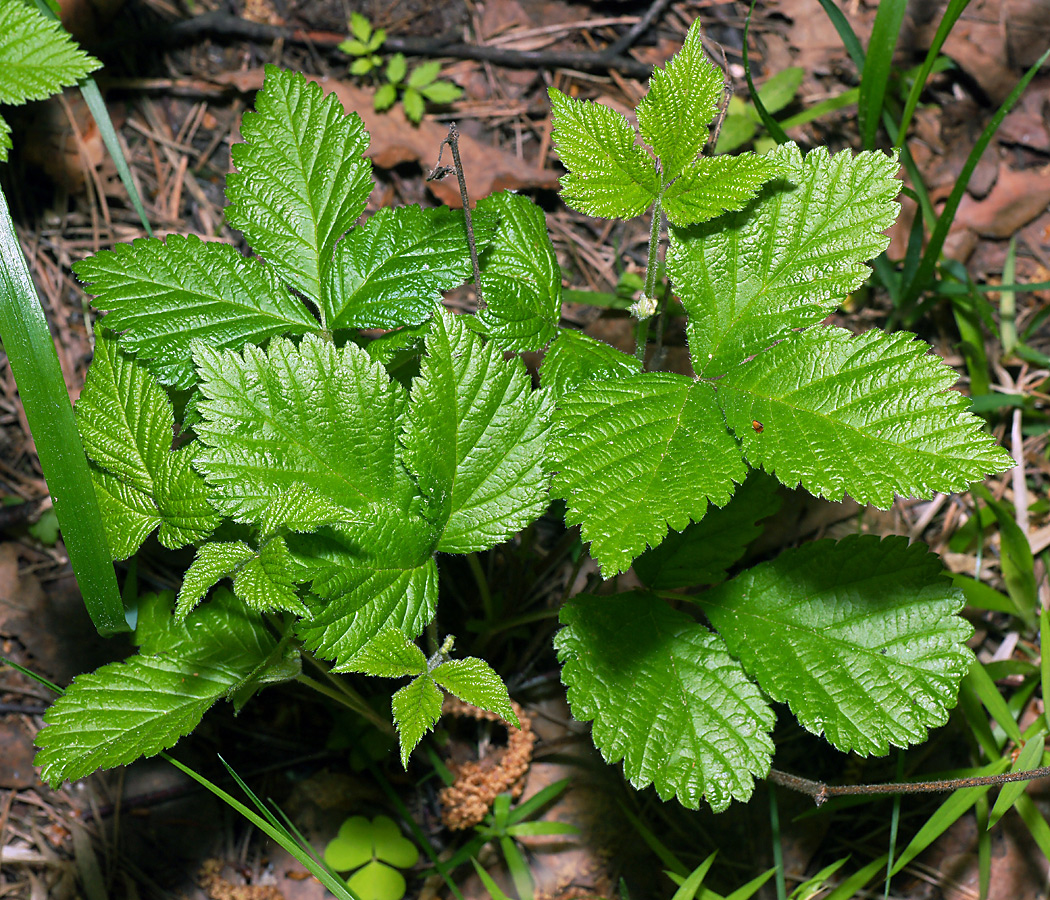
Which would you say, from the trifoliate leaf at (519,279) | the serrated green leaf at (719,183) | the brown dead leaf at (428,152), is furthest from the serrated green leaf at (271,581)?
the brown dead leaf at (428,152)

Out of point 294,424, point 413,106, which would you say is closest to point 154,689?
point 294,424

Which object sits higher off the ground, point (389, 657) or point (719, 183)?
point (719, 183)

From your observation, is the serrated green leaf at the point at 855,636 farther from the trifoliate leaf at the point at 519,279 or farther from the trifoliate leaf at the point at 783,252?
the trifoliate leaf at the point at 519,279

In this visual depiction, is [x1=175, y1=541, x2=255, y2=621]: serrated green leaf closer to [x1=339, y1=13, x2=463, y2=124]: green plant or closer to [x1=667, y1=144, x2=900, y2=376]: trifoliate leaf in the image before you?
[x1=667, y1=144, x2=900, y2=376]: trifoliate leaf

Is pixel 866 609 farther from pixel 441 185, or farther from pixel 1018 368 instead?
pixel 441 185

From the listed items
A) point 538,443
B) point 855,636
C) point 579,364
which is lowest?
point 855,636

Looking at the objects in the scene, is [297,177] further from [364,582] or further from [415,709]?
[415,709]

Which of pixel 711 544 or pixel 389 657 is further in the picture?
pixel 711 544
